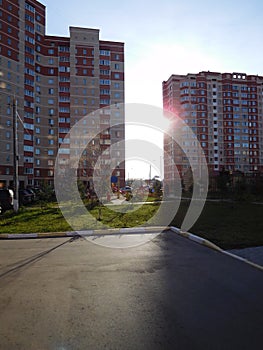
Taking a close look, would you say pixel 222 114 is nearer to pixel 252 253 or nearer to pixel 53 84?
pixel 53 84

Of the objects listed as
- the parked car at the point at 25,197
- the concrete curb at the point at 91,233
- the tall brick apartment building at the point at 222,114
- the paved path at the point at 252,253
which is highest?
the tall brick apartment building at the point at 222,114

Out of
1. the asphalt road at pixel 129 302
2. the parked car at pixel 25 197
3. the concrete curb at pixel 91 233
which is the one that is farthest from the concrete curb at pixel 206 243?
the parked car at pixel 25 197

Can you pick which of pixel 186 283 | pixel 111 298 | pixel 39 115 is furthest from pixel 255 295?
pixel 39 115

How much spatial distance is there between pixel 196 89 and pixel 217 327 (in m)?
82.2

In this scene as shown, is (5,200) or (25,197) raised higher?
(5,200)

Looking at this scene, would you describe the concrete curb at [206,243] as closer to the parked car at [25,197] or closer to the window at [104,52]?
the parked car at [25,197]

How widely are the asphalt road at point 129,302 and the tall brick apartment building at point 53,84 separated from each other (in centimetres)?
4793

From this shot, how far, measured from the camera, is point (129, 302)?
13.8ft

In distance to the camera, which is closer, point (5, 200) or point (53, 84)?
point (5, 200)

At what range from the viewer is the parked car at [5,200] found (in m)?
16.8

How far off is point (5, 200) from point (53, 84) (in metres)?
50.4

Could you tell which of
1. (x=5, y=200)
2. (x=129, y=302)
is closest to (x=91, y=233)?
(x=129, y=302)

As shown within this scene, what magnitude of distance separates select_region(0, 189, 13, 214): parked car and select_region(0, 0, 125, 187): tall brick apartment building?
123 ft

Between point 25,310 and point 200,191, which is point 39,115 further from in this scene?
point 25,310
